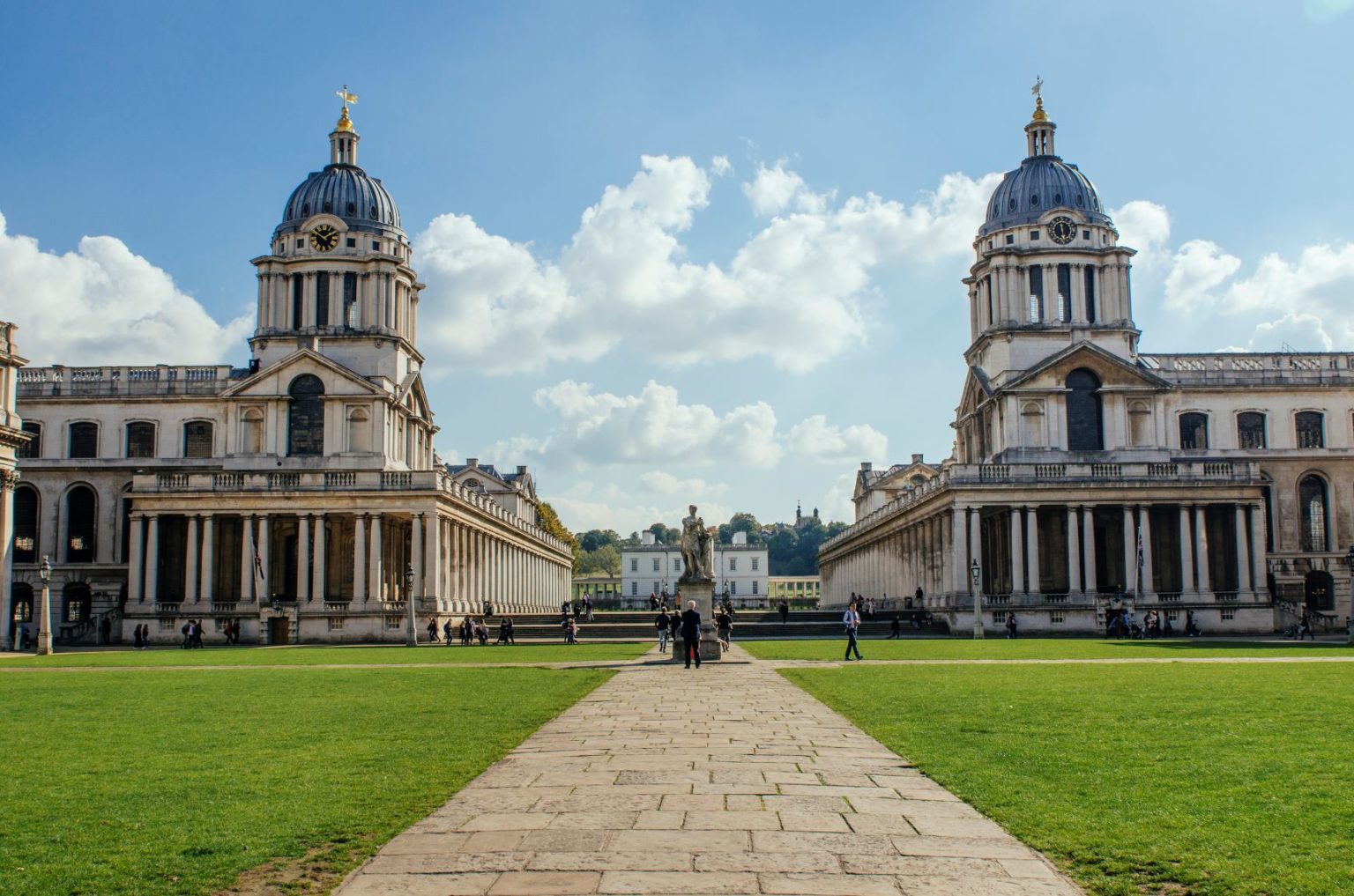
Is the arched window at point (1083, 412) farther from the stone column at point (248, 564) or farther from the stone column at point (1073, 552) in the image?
the stone column at point (248, 564)

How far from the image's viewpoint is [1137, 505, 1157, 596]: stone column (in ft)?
223

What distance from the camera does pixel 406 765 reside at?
1582 centimetres

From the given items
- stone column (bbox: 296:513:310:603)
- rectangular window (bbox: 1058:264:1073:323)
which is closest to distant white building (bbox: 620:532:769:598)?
rectangular window (bbox: 1058:264:1073:323)

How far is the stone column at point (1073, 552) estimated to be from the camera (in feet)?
223

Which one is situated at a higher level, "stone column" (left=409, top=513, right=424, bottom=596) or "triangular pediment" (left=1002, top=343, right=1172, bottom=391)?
"triangular pediment" (left=1002, top=343, right=1172, bottom=391)

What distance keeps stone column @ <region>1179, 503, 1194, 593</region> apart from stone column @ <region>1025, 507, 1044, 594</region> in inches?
296

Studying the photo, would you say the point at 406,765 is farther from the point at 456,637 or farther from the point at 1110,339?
the point at 1110,339

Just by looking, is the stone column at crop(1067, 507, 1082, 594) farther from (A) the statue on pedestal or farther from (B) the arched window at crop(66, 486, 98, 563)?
(B) the arched window at crop(66, 486, 98, 563)

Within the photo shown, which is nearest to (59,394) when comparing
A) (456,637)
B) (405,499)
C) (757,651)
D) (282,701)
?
(405,499)

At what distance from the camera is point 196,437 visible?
3110 inches

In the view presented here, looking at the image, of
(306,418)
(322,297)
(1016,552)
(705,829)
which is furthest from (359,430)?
(705,829)

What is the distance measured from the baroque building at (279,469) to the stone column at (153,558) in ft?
0.30

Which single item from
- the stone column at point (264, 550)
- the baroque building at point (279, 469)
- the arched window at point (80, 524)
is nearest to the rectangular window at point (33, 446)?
the baroque building at point (279, 469)

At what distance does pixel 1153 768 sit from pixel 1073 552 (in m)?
56.5
